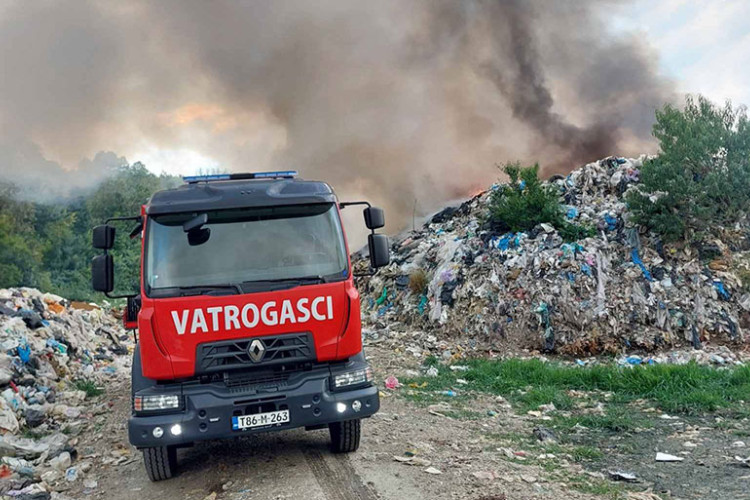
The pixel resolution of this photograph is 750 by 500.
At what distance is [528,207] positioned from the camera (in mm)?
12969

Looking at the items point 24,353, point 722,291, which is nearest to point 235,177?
point 24,353

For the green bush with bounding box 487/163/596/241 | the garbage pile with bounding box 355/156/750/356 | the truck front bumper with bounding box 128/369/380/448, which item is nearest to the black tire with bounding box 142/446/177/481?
the truck front bumper with bounding box 128/369/380/448

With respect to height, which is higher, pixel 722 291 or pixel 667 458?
pixel 722 291

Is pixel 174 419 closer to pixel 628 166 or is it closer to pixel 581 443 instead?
pixel 581 443

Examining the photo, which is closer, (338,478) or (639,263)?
(338,478)

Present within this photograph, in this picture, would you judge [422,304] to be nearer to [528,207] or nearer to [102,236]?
[528,207]

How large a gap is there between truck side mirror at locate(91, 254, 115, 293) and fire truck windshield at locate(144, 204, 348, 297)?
0.49m

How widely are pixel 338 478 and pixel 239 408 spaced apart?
38.4 inches

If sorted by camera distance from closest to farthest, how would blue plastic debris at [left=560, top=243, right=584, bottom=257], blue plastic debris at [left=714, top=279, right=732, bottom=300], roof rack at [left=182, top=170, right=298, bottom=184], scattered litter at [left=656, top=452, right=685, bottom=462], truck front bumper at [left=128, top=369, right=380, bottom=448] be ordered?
1. truck front bumper at [left=128, top=369, right=380, bottom=448]
2. scattered litter at [left=656, top=452, right=685, bottom=462]
3. roof rack at [left=182, top=170, right=298, bottom=184]
4. blue plastic debris at [left=714, top=279, right=732, bottom=300]
5. blue plastic debris at [left=560, top=243, right=584, bottom=257]

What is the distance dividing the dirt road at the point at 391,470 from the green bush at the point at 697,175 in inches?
244

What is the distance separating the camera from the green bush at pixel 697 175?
11.0 metres

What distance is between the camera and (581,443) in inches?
229

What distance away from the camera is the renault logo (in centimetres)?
453

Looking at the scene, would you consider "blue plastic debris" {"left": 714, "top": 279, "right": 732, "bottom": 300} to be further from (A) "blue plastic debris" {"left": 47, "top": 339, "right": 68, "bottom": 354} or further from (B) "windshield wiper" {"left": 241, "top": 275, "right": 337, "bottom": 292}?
(A) "blue plastic debris" {"left": 47, "top": 339, "right": 68, "bottom": 354}
